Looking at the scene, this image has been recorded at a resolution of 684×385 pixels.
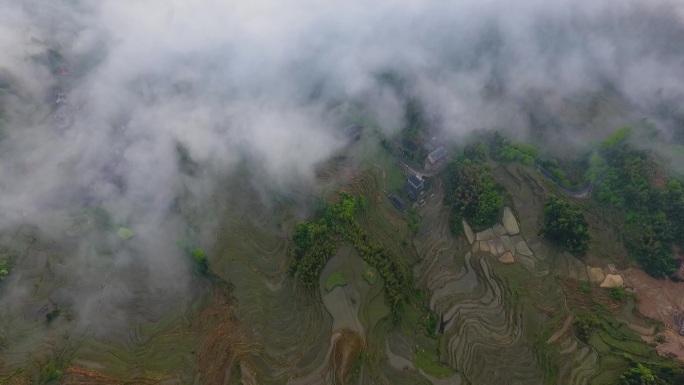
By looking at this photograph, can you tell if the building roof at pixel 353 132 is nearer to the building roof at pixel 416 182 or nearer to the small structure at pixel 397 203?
the building roof at pixel 416 182

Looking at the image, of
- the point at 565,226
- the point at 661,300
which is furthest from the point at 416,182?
the point at 661,300

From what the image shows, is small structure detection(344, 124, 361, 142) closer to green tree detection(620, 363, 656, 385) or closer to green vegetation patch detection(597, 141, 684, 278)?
green vegetation patch detection(597, 141, 684, 278)

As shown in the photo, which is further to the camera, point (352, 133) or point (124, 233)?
point (352, 133)

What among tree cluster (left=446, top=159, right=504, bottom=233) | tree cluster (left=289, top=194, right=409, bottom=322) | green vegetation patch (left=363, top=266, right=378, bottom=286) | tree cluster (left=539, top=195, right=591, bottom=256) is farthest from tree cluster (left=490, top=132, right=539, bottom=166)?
green vegetation patch (left=363, top=266, right=378, bottom=286)

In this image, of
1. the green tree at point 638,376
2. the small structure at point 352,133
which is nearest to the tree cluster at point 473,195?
the small structure at point 352,133

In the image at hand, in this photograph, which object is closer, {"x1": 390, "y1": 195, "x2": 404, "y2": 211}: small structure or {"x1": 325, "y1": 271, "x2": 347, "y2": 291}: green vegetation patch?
{"x1": 325, "y1": 271, "x2": 347, "y2": 291}: green vegetation patch

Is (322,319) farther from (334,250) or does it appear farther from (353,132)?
(353,132)

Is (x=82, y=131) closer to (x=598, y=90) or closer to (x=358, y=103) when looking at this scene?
(x=358, y=103)
